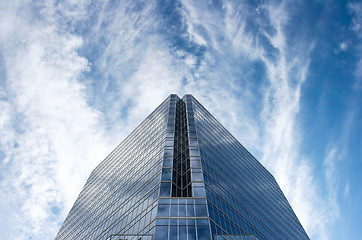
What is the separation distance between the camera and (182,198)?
29.3 metres

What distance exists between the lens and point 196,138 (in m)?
43.0

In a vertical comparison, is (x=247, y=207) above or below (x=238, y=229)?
above

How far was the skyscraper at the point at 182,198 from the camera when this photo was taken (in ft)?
88.9

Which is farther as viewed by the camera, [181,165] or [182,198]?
[181,165]

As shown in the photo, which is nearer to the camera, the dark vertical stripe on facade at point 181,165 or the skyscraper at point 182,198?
the skyscraper at point 182,198

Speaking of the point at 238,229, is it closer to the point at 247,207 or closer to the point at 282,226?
the point at 247,207

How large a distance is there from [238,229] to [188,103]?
33121 millimetres

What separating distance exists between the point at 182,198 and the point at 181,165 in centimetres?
914

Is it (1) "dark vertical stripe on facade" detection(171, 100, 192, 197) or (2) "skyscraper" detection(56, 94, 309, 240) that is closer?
(2) "skyscraper" detection(56, 94, 309, 240)

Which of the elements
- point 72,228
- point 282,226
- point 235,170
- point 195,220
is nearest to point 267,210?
point 282,226

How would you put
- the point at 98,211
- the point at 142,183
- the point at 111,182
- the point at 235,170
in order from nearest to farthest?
the point at 142,183 → the point at 98,211 → the point at 235,170 → the point at 111,182

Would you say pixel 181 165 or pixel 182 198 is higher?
pixel 181 165

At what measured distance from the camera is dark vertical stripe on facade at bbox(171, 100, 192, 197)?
32.8m

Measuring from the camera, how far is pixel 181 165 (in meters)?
38.2
